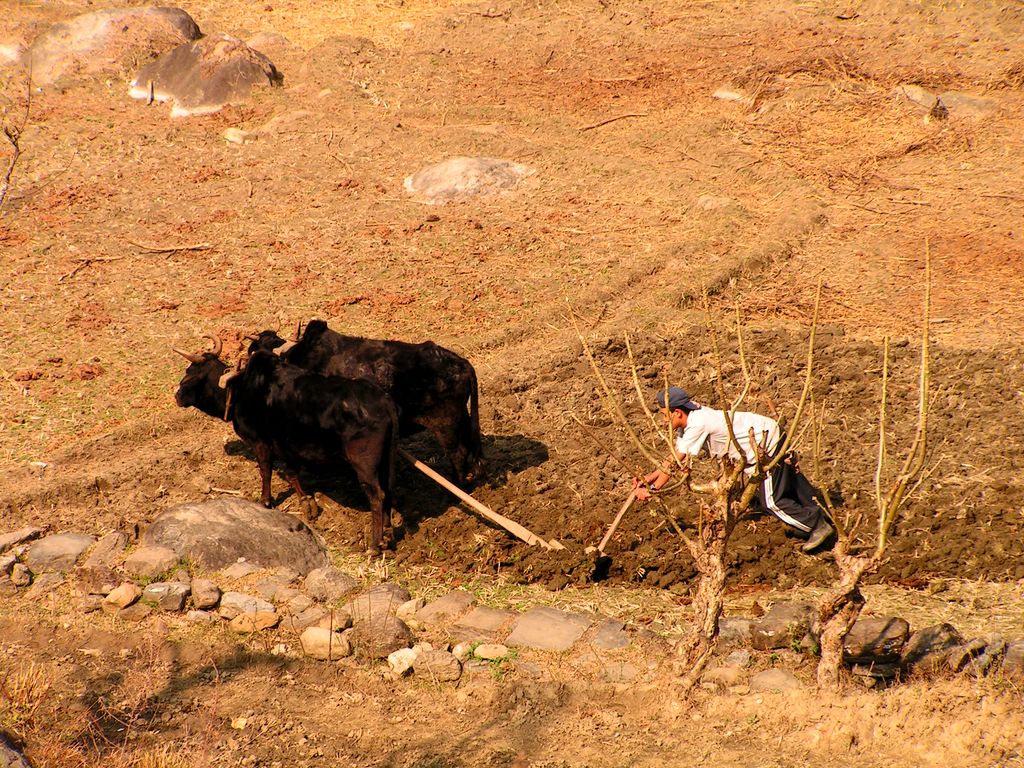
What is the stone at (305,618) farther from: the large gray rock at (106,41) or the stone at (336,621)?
the large gray rock at (106,41)

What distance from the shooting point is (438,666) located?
19.9ft

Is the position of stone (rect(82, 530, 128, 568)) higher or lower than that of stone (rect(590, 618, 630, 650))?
lower

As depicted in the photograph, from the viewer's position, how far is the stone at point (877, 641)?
5895 mm

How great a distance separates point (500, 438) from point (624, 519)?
6.00ft

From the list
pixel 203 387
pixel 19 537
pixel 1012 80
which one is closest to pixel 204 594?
pixel 19 537

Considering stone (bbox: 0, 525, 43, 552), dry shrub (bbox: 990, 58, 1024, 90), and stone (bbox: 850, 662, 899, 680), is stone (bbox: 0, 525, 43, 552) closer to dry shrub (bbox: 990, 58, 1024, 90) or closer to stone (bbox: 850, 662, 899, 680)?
stone (bbox: 850, 662, 899, 680)

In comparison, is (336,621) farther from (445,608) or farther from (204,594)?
(204,594)

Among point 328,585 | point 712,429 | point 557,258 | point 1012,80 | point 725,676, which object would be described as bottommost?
point 328,585

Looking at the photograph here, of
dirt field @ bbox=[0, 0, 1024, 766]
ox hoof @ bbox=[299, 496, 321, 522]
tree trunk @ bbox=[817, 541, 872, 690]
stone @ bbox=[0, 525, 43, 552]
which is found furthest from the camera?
ox hoof @ bbox=[299, 496, 321, 522]

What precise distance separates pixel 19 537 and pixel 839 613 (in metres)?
6.10

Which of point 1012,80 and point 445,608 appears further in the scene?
point 1012,80

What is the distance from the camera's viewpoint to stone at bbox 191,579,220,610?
6.89 metres

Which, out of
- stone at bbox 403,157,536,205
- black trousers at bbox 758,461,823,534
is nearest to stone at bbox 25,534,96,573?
black trousers at bbox 758,461,823,534

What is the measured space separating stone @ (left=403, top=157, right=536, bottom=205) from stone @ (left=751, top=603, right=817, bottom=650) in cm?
967
